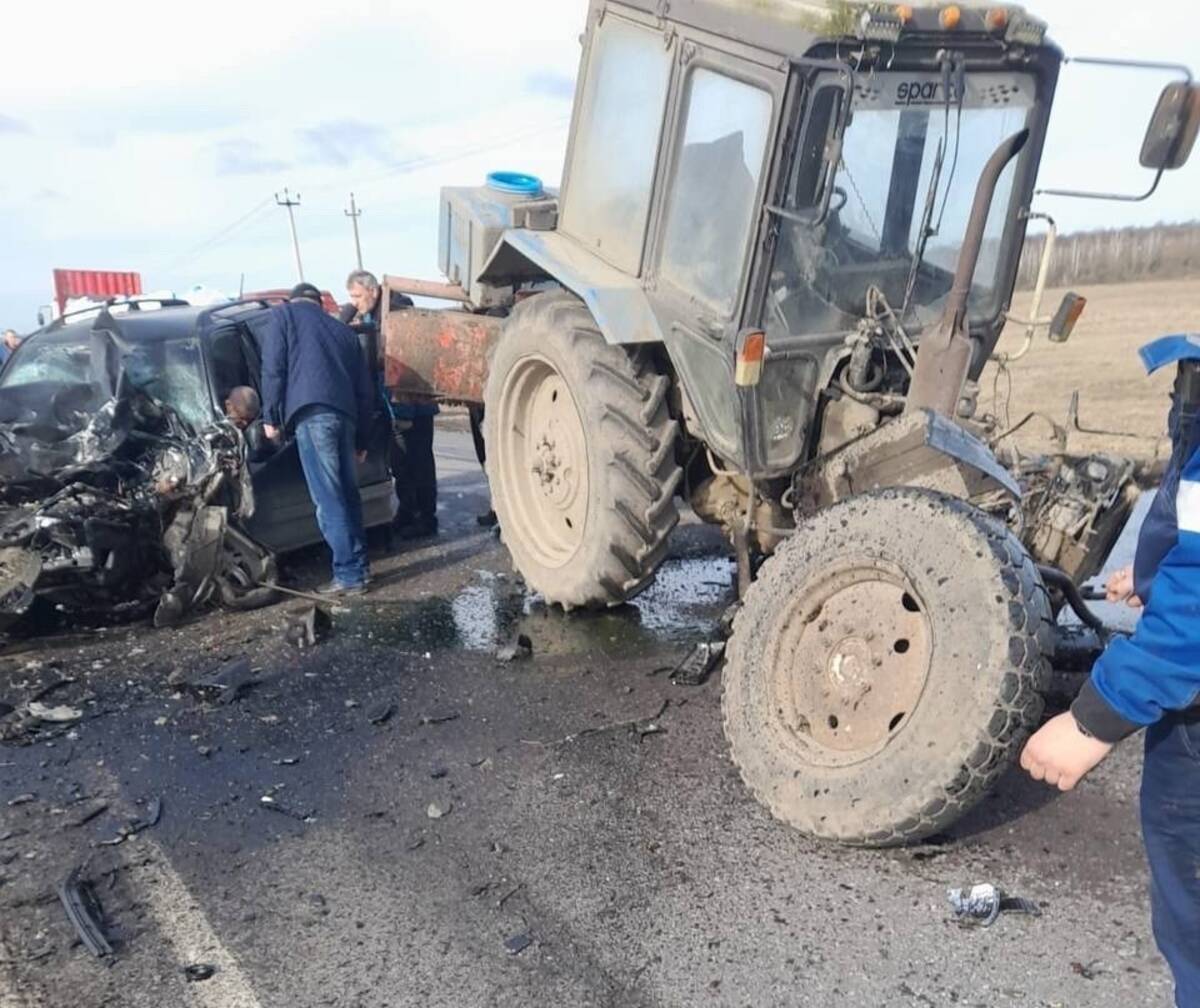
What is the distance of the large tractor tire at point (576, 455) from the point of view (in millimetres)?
4793

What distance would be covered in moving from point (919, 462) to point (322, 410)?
348 centimetres

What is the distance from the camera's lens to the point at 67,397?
19.7 feet

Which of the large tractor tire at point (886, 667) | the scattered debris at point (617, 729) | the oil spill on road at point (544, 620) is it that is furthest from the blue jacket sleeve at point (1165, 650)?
the oil spill on road at point (544, 620)

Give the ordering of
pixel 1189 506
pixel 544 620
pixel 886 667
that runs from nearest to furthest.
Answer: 1. pixel 1189 506
2. pixel 886 667
3. pixel 544 620

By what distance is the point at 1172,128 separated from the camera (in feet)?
10.9

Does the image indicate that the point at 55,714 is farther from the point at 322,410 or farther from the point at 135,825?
the point at 322,410

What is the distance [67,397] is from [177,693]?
215 centimetres

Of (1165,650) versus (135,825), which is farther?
(135,825)

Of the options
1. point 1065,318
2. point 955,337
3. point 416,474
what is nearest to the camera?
point 955,337

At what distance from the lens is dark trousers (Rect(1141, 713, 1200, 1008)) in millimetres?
2105

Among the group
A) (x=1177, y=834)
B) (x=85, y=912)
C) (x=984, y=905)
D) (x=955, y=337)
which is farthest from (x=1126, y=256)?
(x=85, y=912)

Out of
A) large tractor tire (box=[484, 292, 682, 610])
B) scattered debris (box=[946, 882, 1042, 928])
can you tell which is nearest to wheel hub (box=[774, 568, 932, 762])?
scattered debris (box=[946, 882, 1042, 928])

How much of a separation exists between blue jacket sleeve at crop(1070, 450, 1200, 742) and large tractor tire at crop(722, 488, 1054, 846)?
3.44ft

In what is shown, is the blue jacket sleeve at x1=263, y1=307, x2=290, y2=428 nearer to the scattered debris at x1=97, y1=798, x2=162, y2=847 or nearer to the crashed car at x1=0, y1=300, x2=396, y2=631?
the crashed car at x1=0, y1=300, x2=396, y2=631
